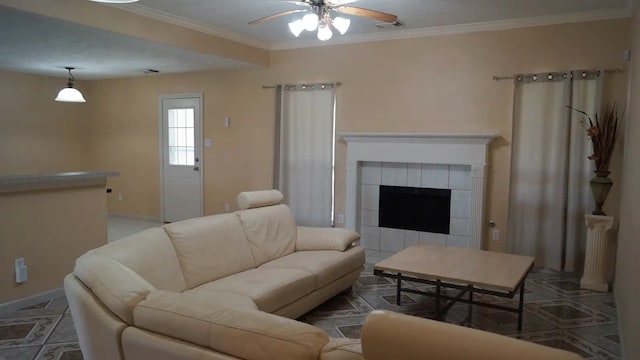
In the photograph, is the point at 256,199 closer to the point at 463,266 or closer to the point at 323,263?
the point at 323,263

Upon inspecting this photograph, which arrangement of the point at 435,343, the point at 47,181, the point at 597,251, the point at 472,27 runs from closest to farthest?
the point at 435,343
the point at 47,181
the point at 597,251
the point at 472,27

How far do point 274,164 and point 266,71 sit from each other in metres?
1.31

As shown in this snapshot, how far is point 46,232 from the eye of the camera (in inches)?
150

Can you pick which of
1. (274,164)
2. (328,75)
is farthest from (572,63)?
(274,164)

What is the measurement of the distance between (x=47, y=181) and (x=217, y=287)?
6.05ft

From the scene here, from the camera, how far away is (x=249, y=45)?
6.03 metres

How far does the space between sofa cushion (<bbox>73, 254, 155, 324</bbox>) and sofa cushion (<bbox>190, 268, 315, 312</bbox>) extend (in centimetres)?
96

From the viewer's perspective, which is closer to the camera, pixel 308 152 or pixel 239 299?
pixel 239 299

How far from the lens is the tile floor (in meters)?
3.04

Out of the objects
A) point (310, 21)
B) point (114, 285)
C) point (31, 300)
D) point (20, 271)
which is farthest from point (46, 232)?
point (310, 21)

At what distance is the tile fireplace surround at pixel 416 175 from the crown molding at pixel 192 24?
1.72 metres

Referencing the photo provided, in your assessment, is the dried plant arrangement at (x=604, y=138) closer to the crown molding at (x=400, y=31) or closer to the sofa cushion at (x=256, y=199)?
the crown molding at (x=400, y=31)

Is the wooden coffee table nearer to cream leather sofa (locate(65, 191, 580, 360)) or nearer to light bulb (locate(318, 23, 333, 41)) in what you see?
cream leather sofa (locate(65, 191, 580, 360))

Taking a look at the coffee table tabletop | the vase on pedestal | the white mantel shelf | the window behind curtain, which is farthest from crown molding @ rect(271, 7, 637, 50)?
the coffee table tabletop
